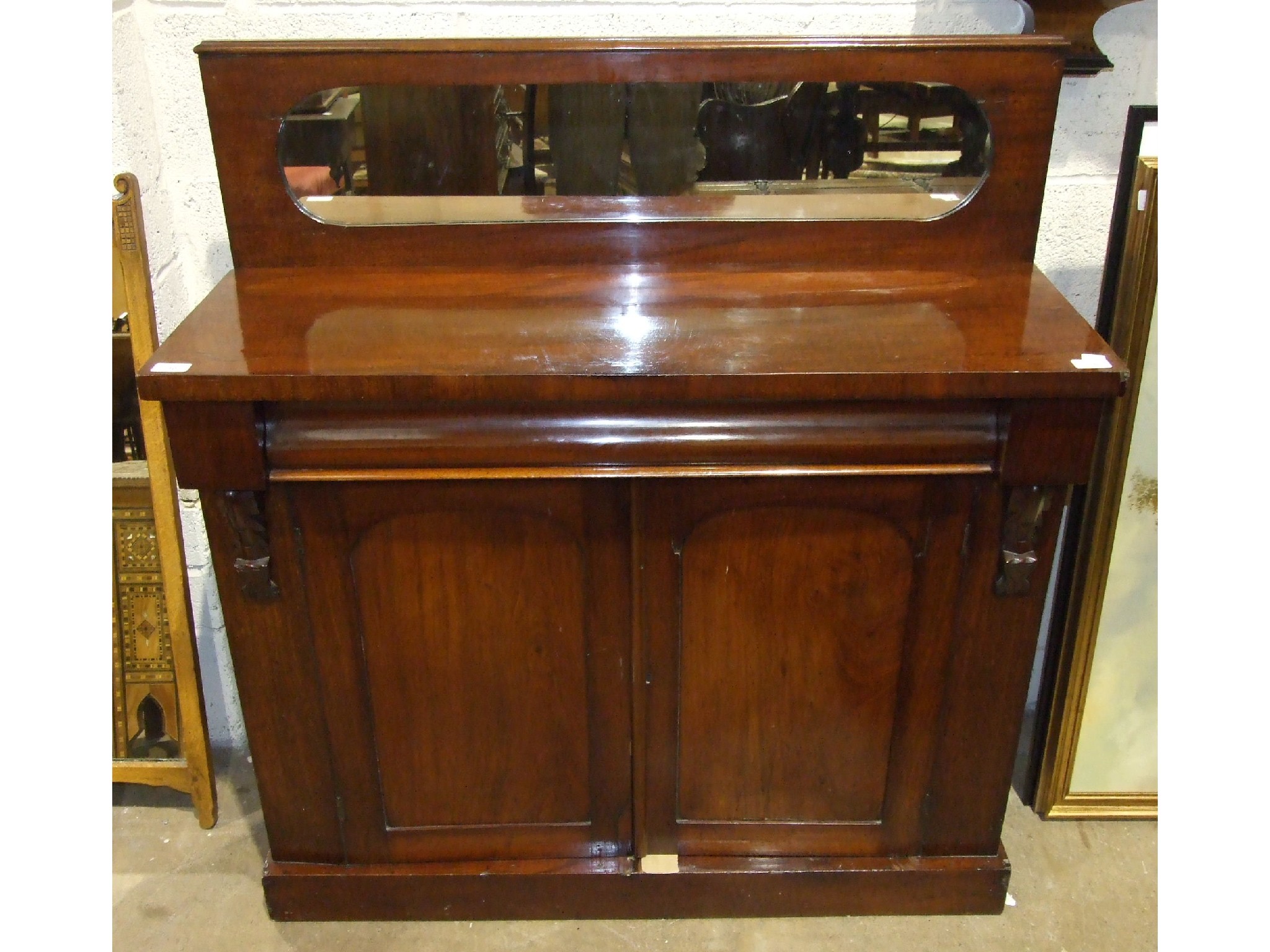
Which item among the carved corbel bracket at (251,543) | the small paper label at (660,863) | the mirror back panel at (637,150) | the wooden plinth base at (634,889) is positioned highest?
the mirror back panel at (637,150)

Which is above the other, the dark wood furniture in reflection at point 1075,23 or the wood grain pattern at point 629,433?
the dark wood furniture in reflection at point 1075,23

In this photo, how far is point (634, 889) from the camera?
156cm

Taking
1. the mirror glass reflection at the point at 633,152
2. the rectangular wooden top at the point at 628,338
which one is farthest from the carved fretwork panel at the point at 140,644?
the mirror glass reflection at the point at 633,152

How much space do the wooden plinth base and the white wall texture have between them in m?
0.95

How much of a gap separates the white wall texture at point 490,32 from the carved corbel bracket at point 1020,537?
1.82 ft

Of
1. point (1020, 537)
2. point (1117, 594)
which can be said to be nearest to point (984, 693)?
point (1020, 537)

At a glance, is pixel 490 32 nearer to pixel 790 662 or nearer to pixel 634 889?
pixel 790 662

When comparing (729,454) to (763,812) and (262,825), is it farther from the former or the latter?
(262,825)

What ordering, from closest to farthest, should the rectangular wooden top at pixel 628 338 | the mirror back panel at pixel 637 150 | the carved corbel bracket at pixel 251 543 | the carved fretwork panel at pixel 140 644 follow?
the rectangular wooden top at pixel 628 338 → the carved corbel bracket at pixel 251 543 → the mirror back panel at pixel 637 150 → the carved fretwork panel at pixel 140 644

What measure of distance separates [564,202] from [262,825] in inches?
45.6

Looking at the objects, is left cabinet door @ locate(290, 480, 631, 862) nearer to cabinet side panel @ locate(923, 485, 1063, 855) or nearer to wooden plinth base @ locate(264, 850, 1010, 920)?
wooden plinth base @ locate(264, 850, 1010, 920)

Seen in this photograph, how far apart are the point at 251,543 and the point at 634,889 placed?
2.49ft

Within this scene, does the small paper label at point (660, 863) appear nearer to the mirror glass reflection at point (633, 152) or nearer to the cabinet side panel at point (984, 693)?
the cabinet side panel at point (984, 693)

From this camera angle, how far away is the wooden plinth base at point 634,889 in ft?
5.06
